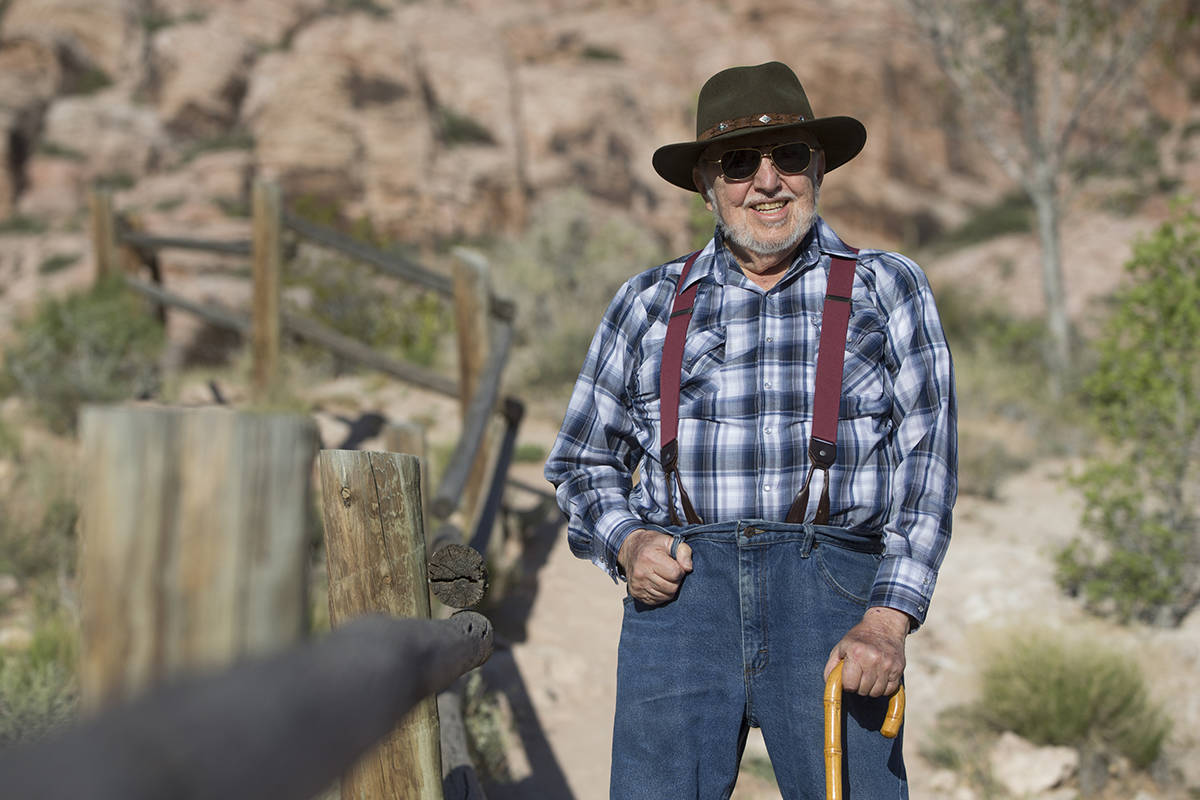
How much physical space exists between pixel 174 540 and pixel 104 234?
7.37 metres

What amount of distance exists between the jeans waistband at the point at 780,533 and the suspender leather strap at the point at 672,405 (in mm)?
37

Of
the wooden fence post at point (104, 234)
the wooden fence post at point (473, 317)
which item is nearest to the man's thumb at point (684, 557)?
the wooden fence post at point (473, 317)

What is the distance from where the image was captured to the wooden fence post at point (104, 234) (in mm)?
6934

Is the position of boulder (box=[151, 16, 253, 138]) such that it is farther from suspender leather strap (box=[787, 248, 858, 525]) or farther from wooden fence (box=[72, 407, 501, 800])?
wooden fence (box=[72, 407, 501, 800])

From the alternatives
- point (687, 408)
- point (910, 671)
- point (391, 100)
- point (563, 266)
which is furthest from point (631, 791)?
point (391, 100)

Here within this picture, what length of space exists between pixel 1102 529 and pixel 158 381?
657 cm

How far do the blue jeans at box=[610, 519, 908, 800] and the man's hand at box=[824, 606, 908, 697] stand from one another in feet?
0.25

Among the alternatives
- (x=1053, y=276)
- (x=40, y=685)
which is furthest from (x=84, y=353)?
(x=1053, y=276)

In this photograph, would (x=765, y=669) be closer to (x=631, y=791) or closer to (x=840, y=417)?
(x=631, y=791)

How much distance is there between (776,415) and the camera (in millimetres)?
1796

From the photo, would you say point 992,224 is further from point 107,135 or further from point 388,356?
point 107,135

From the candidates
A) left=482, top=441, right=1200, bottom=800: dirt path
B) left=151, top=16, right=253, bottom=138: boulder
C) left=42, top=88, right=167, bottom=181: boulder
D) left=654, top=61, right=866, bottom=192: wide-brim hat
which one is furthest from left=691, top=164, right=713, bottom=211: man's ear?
left=151, top=16, right=253, bottom=138: boulder

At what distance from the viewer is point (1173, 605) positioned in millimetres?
4746

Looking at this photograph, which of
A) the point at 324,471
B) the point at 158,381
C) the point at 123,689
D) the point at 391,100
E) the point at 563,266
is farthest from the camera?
the point at 391,100
